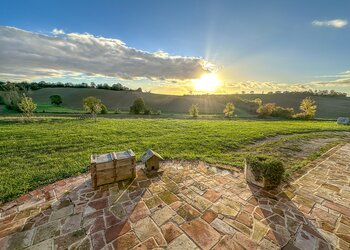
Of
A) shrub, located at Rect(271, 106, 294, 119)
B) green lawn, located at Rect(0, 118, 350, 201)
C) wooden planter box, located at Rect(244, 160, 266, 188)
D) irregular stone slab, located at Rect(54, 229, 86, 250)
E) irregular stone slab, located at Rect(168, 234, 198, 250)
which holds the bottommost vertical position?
shrub, located at Rect(271, 106, 294, 119)

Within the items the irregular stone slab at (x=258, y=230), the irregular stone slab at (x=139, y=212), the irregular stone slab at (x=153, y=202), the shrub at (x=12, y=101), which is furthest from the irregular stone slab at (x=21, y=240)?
Result: the shrub at (x=12, y=101)

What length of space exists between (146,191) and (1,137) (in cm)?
960

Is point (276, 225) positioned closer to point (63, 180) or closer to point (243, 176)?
point (243, 176)

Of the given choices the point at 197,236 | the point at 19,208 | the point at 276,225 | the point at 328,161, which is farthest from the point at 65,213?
the point at 328,161

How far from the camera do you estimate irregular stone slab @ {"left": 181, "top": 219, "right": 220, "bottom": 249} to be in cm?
260

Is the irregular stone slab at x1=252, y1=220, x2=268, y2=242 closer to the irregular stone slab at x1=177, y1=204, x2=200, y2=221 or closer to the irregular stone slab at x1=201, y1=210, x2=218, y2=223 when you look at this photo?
the irregular stone slab at x1=201, y1=210, x2=218, y2=223

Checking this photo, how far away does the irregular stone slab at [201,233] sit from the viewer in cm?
260

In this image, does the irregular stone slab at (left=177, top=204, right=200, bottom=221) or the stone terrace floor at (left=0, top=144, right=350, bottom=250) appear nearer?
the stone terrace floor at (left=0, top=144, right=350, bottom=250)

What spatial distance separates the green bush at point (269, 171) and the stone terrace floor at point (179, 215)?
26 cm

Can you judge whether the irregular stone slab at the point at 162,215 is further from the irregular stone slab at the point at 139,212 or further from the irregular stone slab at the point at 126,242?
the irregular stone slab at the point at 126,242

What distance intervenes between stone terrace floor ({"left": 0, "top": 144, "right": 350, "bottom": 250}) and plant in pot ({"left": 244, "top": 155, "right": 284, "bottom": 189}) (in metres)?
0.23

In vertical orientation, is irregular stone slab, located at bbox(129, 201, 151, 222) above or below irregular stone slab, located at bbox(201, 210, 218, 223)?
below

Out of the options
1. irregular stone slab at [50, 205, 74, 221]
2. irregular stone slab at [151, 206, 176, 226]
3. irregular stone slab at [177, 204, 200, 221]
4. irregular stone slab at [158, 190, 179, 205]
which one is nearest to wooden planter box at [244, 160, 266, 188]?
irregular stone slab at [177, 204, 200, 221]

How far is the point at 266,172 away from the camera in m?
4.09
